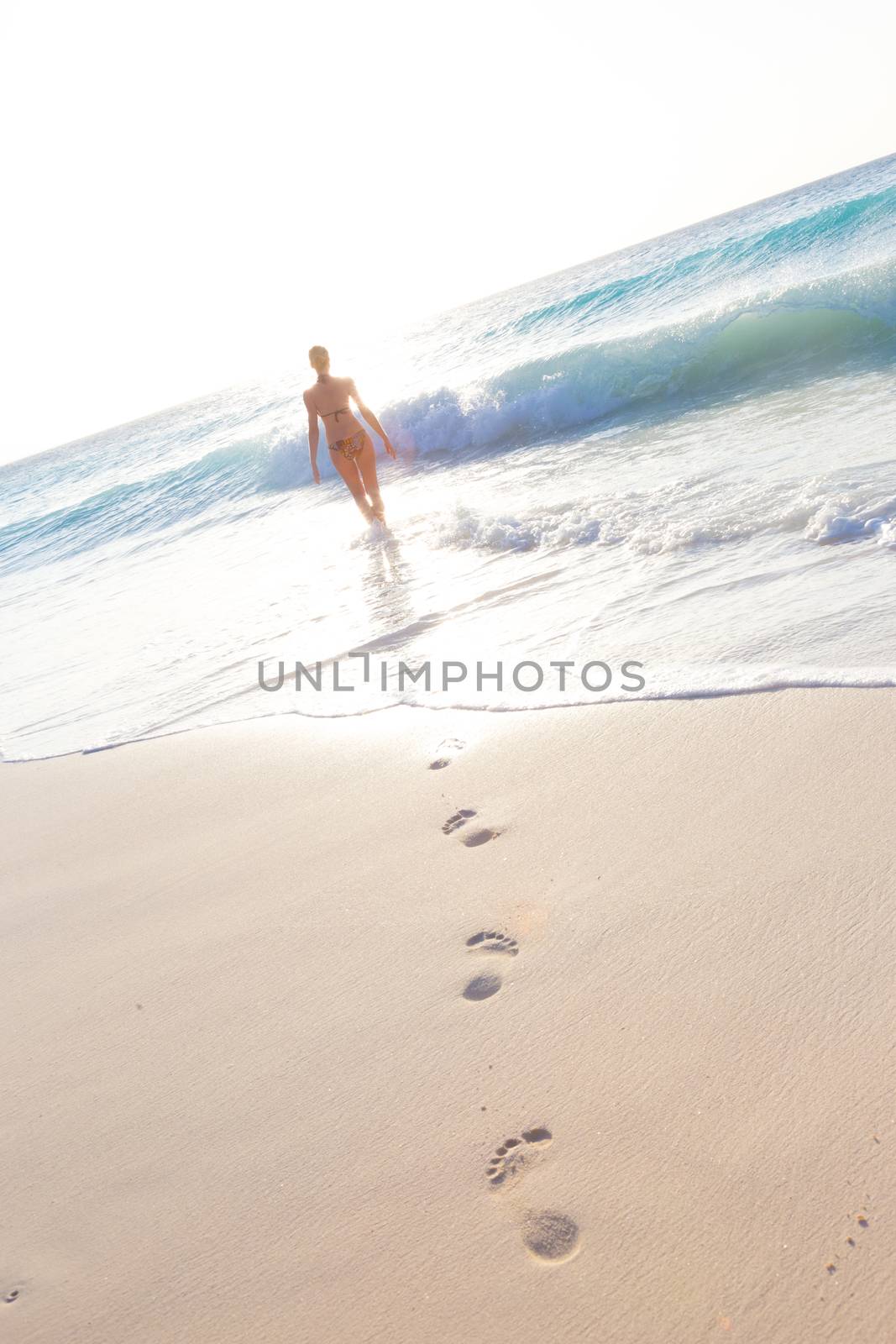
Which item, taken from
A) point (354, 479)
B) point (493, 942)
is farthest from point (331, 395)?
point (493, 942)

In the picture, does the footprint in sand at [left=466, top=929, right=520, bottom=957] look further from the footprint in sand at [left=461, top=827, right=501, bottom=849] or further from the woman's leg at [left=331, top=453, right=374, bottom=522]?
the woman's leg at [left=331, top=453, right=374, bottom=522]

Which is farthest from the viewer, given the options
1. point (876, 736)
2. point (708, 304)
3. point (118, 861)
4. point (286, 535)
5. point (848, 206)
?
point (848, 206)

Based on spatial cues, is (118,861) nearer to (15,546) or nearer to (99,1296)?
(99,1296)

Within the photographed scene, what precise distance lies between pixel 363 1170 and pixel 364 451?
21.5 ft

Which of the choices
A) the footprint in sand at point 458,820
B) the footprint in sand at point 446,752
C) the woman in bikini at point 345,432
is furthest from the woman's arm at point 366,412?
the footprint in sand at point 458,820

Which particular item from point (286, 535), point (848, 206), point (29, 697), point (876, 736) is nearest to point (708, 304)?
point (848, 206)

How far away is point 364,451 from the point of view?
25.1ft

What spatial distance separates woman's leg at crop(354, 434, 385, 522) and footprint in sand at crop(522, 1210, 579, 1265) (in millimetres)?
6586

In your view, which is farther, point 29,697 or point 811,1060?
point 29,697

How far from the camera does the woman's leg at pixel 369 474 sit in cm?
765

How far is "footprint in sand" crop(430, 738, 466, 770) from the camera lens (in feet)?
10.0

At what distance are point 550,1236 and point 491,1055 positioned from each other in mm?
A: 397

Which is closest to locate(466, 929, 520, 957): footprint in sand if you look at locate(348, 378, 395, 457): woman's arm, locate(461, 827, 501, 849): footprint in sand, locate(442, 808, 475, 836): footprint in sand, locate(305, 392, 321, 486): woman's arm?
locate(461, 827, 501, 849): footprint in sand

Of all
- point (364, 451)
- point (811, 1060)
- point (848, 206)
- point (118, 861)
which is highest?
point (848, 206)
